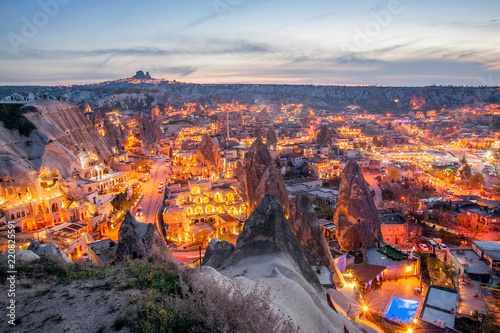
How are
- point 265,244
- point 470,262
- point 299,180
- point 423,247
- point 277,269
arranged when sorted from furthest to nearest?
point 299,180 → point 423,247 → point 470,262 → point 265,244 → point 277,269

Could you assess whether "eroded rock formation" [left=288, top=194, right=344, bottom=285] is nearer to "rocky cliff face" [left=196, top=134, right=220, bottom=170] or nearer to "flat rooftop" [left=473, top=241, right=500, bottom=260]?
"flat rooftop" [left=473, top=241, right=500, bottom=260]

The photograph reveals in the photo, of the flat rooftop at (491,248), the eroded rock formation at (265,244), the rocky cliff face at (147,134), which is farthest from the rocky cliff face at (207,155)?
the eroded rock formation at (265,244)

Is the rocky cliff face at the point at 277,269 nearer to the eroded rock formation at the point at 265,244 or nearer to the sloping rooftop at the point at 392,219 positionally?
the eroded rock formation at the point at 265,244

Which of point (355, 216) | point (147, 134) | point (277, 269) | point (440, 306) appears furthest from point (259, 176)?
point (147, 134)

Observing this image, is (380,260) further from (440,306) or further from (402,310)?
(440,306)

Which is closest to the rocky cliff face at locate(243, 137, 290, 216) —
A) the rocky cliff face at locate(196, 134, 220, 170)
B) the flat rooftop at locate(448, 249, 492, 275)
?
the rocky cliff face at locate(196, 134, 220, 170)
